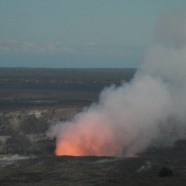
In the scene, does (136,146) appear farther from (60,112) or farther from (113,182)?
(60,112)

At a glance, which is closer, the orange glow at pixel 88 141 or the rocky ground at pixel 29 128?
the orange glow at pixel 88 141

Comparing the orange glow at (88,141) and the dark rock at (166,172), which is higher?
the orange glow at (88,141)

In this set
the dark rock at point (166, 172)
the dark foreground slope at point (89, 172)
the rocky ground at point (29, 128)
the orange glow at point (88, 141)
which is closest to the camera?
the dark foreground slope at point (89, 172)

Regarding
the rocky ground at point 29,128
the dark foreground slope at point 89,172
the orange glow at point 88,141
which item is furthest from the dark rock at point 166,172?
the rocky ground at point 29,128

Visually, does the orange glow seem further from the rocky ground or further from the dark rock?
the dark rock

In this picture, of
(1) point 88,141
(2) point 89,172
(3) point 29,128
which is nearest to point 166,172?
(2) point 89,172

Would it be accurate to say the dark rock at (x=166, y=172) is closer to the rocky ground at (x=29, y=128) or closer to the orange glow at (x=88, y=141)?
the orange glow at (x=88, y=141)

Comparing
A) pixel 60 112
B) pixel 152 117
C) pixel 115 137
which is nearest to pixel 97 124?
pixel 115 137
